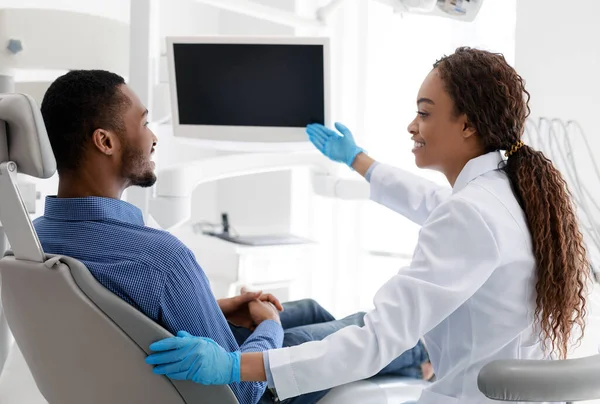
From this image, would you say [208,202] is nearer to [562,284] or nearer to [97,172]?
[97,172]

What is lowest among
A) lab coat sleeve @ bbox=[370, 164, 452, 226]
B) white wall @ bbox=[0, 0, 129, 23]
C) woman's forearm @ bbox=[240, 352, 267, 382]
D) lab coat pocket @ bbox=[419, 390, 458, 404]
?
lab coat pocket @ bbox=[419, 390, 458, 404]

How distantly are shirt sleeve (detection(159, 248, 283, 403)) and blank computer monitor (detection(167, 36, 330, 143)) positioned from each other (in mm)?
939

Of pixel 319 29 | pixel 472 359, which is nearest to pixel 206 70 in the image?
pixel 319 29

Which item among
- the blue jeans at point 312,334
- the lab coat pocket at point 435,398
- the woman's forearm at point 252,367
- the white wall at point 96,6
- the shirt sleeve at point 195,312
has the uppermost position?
the white wall at point 96,6

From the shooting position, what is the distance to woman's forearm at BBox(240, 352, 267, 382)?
51.2 inches

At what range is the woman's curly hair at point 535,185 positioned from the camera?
135 cm

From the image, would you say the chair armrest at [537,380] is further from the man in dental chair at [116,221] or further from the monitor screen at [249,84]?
the monitor screen at [249,84]

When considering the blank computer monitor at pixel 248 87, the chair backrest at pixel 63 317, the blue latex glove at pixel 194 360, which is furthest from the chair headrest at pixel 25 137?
the blank computer monitor at pixel 248 87

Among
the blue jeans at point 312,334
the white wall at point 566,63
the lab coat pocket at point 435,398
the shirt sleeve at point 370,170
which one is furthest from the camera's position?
the white wall at point 566,63

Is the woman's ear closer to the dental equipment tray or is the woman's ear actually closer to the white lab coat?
the white lab coat

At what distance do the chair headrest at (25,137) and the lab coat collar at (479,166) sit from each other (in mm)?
830

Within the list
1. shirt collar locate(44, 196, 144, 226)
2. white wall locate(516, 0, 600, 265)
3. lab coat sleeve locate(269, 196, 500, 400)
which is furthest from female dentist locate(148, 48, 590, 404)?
white wall locate(516, 0, 600, 265)

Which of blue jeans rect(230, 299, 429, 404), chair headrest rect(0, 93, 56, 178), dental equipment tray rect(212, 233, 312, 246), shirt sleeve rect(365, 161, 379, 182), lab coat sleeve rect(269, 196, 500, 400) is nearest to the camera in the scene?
chair headrest rect(0, 93, 56, 178)

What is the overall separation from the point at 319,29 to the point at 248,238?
39.6 inches
